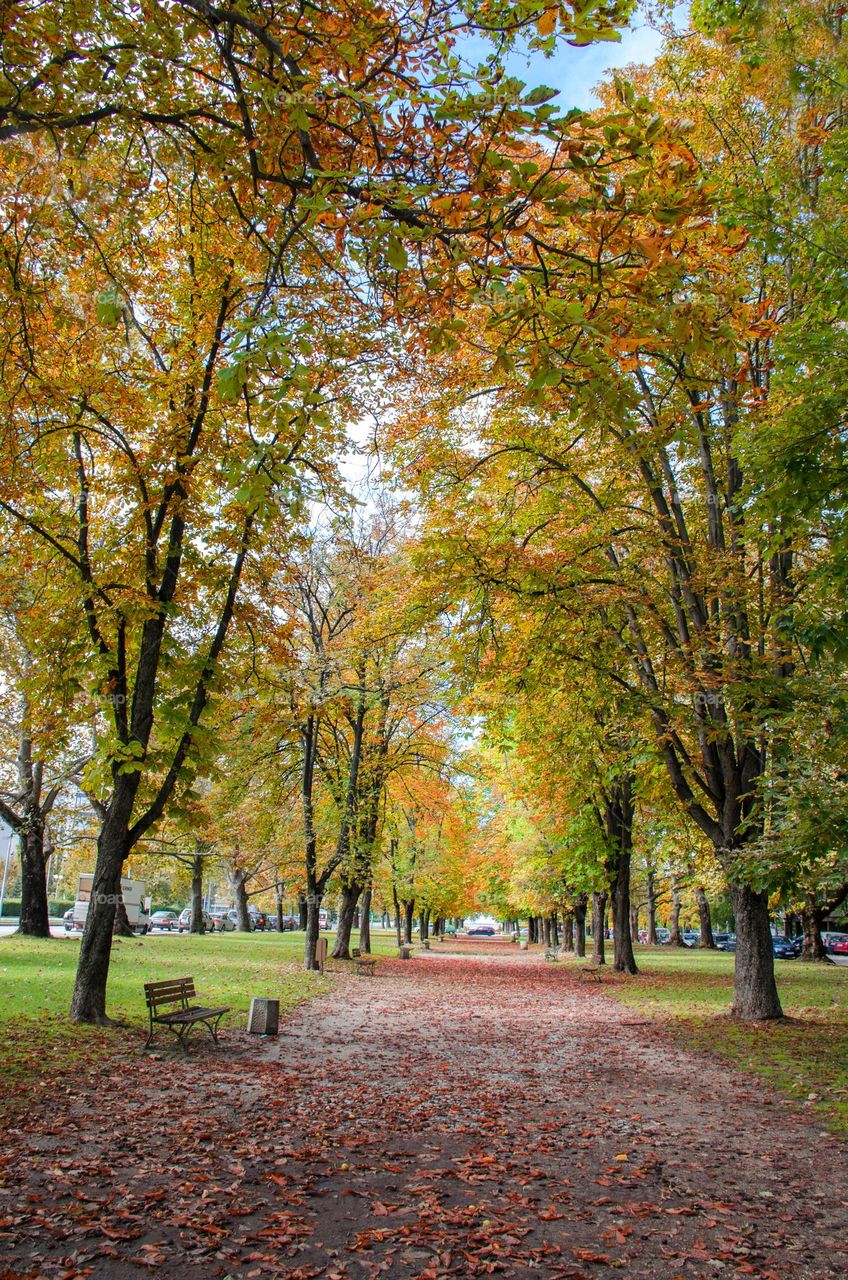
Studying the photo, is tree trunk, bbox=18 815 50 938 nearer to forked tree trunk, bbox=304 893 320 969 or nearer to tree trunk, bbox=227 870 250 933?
forked tree trunk, bbox=304 893 320 969

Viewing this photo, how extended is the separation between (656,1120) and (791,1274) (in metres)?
3.30

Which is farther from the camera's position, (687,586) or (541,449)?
(541,449)

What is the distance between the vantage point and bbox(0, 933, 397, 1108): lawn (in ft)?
28.2

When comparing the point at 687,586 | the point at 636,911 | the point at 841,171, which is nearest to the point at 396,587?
the point at 687,586

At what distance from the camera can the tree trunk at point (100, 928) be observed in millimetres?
10703

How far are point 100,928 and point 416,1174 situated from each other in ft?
21.8

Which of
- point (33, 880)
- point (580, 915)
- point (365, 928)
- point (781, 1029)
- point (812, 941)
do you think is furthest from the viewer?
point (580, 915)

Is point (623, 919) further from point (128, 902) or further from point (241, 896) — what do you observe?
point (241, 896)

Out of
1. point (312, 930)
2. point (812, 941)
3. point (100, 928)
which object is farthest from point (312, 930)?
point (812, 941)

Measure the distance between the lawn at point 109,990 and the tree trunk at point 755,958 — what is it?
26.1ft

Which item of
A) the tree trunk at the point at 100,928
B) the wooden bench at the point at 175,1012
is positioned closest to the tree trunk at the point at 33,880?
Answer: the tree trunk at the point at 100,928

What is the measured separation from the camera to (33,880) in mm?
24719

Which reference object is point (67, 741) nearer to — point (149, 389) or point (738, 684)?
point (149, 389)

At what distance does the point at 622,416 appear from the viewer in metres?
3.87
